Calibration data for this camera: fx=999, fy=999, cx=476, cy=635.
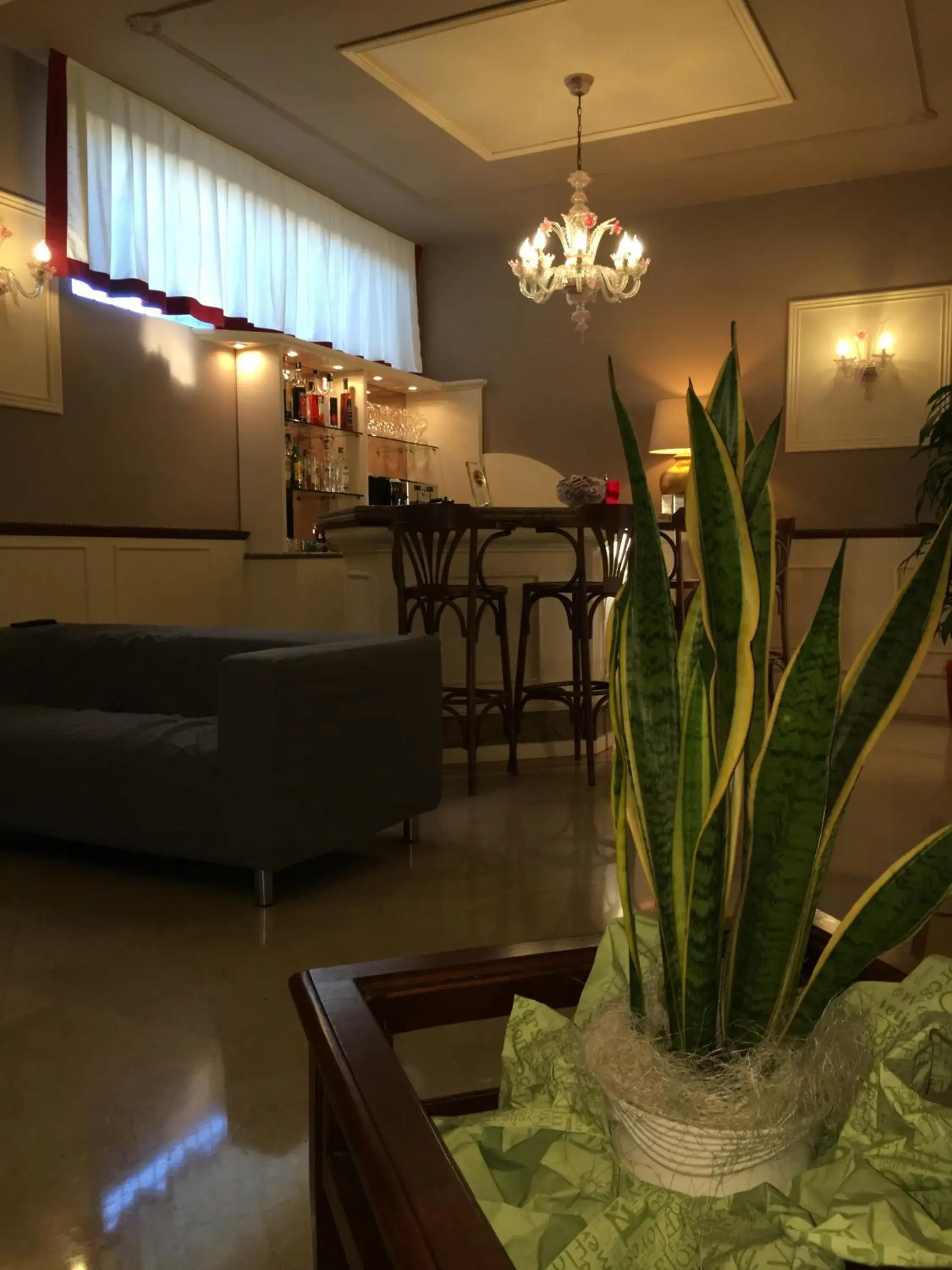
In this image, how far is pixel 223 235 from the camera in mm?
5422

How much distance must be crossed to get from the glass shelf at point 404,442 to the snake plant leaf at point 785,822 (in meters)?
5.97

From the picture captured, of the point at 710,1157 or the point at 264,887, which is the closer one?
the point at 710,1157

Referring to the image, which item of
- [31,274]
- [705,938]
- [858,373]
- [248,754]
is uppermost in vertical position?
[31,274]

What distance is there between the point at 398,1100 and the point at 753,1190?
0.24 metres

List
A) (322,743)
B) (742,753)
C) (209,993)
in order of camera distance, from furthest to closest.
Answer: (322,743)
(209,993)
(742,753)

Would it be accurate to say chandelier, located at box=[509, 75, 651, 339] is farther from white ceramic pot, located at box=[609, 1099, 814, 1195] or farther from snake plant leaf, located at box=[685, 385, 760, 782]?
white ceramic pot, located at box=[609, 1099, 814, 1195]

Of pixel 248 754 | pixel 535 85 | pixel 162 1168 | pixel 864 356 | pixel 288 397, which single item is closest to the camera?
pixel 162 1168

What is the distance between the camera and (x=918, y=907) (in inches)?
25.8

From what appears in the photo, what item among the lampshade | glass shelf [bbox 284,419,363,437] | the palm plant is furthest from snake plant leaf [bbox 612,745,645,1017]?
the lampshade

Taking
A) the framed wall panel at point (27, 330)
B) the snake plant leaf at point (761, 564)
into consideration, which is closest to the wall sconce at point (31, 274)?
the framed wall panel at point (27, 330)

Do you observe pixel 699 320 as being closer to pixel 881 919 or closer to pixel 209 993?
pixel 209 993

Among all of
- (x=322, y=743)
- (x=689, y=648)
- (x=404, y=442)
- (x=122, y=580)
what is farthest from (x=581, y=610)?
(x=404, y=442)

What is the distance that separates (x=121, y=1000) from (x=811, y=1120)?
163 cm

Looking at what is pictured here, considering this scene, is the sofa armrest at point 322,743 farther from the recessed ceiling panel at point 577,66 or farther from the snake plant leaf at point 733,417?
the recessed ceiling panel at point 577,66
